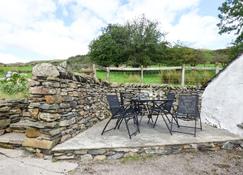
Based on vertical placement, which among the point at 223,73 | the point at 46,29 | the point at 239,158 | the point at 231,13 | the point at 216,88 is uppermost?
the point at 231,13

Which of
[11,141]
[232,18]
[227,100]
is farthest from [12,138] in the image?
[232,18]

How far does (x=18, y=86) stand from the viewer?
18.7 ft

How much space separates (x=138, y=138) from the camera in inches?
165

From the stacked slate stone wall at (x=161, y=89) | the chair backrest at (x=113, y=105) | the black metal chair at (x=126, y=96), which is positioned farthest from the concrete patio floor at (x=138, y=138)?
the stacked slate stone wall at (x=161, y=89)

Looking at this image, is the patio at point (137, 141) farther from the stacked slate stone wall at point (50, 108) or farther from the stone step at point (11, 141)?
the stone step at point (11, 141)

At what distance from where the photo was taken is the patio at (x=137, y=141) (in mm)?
3495

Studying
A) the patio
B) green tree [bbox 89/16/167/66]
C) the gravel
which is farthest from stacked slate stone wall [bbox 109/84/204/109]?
green tree [bbox 89/16/167/66]

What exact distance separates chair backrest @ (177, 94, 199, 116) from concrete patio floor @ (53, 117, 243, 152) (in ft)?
1.56

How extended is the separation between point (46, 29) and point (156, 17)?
11386 millimetres

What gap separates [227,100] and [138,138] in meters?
2.42

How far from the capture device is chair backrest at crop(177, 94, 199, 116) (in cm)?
462

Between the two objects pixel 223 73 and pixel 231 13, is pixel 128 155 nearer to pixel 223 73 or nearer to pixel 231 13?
pixel 223 73

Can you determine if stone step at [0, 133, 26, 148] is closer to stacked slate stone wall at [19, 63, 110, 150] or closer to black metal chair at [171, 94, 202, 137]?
stacked slate stone wall at [19, 63, 110, 150]

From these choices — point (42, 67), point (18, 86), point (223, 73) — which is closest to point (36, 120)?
point (42, 67)
